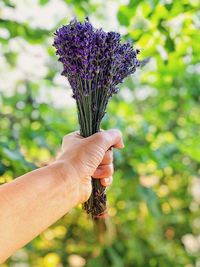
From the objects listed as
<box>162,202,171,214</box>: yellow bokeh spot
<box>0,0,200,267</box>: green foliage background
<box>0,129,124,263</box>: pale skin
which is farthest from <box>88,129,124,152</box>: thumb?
<box>162,202,171,214</box>: yellow bokeh spot

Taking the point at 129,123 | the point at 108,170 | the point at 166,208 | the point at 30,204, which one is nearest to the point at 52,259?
the point at 166,208

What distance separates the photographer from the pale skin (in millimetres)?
647

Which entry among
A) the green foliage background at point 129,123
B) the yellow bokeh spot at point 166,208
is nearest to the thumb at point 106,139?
the green foliage background at point 129,123

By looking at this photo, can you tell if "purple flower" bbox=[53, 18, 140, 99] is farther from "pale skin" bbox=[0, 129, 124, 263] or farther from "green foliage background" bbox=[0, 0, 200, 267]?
"green foliage background" bbox=[0, 0, 200, 267]

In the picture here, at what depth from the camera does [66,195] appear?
2.34 ft

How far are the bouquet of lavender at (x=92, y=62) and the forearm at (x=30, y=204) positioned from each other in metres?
0.10

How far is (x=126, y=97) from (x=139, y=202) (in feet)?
1.57

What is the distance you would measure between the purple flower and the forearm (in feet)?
0.41

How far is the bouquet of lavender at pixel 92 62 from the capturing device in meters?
0.71

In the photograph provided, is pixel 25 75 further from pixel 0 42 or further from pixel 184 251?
pixel 184 251

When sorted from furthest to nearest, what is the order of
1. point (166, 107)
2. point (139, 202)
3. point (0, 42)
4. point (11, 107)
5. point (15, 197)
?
point (139, 202) → point (166, 107) → point (11, 107) → point (0, 42) → point (15, 197)

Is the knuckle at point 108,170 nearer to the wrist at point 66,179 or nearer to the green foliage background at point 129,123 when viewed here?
the wrist at point 66,179

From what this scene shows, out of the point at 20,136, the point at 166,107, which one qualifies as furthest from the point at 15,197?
the point at 166,107

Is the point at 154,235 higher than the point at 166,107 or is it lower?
lower
